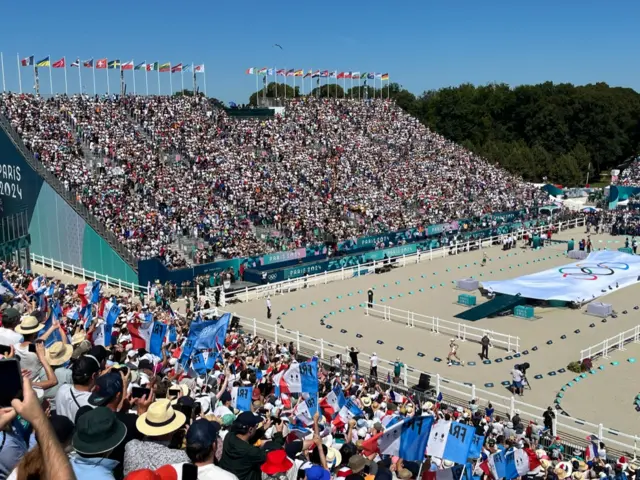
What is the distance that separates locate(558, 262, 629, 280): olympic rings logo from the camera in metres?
34.1

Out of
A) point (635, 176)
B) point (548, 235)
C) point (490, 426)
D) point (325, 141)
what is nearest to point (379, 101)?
point (325, 141)

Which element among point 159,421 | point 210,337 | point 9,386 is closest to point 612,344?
point 210,337

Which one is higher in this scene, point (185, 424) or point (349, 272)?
point (185, 424)

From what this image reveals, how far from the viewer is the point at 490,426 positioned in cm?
1605

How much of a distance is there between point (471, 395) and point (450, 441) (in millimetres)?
9515

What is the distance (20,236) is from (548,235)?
36189 mm

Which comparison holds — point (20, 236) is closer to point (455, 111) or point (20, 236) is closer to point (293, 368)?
point (293, 368)

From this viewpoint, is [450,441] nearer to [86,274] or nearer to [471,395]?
[471,395]

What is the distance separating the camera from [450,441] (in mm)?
10234

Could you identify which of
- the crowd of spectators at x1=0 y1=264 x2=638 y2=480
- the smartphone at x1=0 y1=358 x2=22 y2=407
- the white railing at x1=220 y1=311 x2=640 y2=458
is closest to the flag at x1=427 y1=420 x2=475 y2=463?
the crowd of spectators at x1=0 y1=264 x2=638 y2=480

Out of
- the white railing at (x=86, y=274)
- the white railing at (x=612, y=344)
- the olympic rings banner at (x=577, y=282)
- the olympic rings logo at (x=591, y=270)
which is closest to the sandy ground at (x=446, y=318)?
the white railing at (x=612, y=344)

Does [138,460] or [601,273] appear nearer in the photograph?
[138,460]

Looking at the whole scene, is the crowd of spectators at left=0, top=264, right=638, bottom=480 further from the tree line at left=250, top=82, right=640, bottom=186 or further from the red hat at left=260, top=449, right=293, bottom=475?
the tree line at left=250, top=82, right=640, bottom=186

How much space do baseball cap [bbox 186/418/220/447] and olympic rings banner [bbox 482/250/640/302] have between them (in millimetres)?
27569
